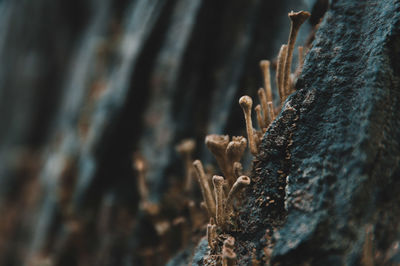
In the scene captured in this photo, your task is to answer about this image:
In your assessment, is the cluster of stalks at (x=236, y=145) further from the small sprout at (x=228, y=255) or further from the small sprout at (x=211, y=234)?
the small sprout at (x=228, y=255)

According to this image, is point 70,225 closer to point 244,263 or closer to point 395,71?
point 244,263

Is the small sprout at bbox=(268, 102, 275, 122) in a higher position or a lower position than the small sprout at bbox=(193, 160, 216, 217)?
higher

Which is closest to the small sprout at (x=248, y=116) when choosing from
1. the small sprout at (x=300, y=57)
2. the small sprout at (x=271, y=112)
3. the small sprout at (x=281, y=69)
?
the small sprout at (x=271, y=112)

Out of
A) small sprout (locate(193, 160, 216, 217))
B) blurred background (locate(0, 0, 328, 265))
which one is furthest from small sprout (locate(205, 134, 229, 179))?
blurred background (locate(0, 0, 328, 265))


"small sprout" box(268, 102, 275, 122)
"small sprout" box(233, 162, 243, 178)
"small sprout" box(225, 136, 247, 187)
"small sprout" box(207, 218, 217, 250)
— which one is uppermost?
"small sprout" box(268, 102, 275, 122)

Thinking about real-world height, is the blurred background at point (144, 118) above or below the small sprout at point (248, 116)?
above

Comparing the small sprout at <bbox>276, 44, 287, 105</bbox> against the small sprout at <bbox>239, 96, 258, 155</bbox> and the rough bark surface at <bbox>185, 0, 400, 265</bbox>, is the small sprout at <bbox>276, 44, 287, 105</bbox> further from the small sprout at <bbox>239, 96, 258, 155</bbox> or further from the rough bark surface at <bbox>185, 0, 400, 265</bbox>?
the small sprout at <bbox>239, 96, 258, 155</bbox>

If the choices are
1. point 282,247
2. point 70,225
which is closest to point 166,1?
point 70,225
